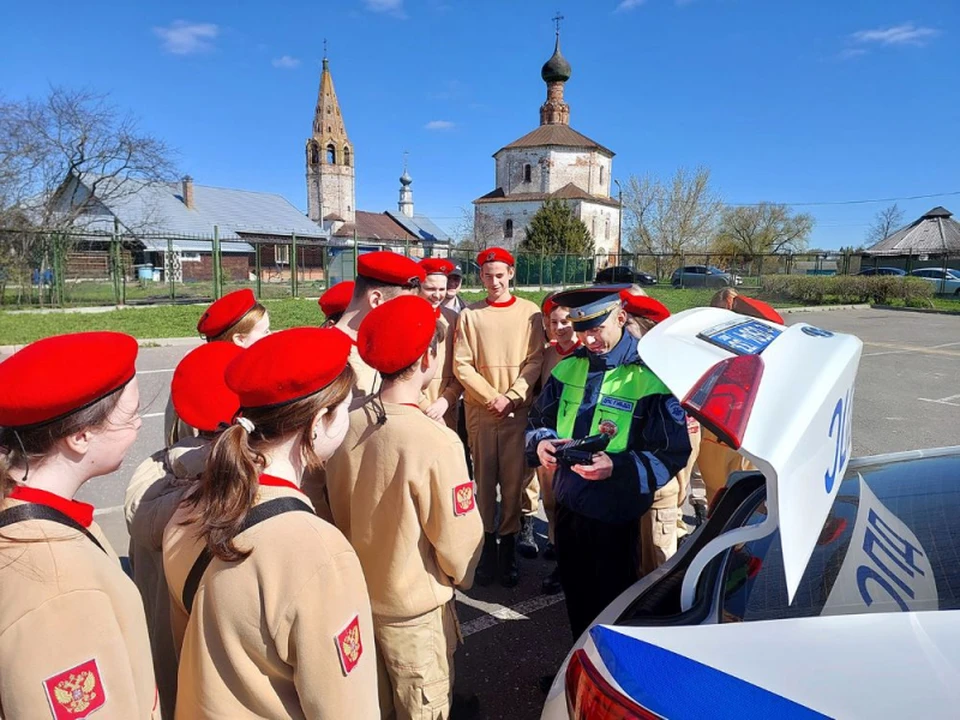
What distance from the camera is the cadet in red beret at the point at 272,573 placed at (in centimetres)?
133

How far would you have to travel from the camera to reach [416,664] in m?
2.13

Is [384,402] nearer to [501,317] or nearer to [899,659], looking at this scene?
[899,659]

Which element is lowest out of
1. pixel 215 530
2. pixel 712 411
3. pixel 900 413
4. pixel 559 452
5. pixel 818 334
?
pixel 900 413

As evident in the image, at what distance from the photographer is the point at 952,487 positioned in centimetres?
180

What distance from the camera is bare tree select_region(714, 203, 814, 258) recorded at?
195 feet

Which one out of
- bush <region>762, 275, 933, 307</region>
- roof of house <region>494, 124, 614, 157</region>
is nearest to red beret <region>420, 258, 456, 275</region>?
bush <region>762, 275, 933, 307</region>

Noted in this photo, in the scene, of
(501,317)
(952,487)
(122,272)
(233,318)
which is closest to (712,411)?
(952,487)

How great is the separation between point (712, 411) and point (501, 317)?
278cm

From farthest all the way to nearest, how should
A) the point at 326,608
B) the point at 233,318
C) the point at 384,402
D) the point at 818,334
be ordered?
the point at 233,318, the point at 384,402, the point at 818,334, the point at 326,608

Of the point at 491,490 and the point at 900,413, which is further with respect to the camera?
the point at 900,413

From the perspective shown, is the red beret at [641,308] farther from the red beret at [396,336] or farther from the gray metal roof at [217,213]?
the gray metal roof at [217,213]

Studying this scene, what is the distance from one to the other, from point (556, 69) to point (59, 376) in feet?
217

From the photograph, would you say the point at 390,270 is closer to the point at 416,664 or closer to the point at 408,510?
the point at 408,510

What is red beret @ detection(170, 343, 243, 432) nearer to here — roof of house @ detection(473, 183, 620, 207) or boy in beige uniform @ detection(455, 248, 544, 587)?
boy in beige uniform @ detection(455, 248, 544, 587)
